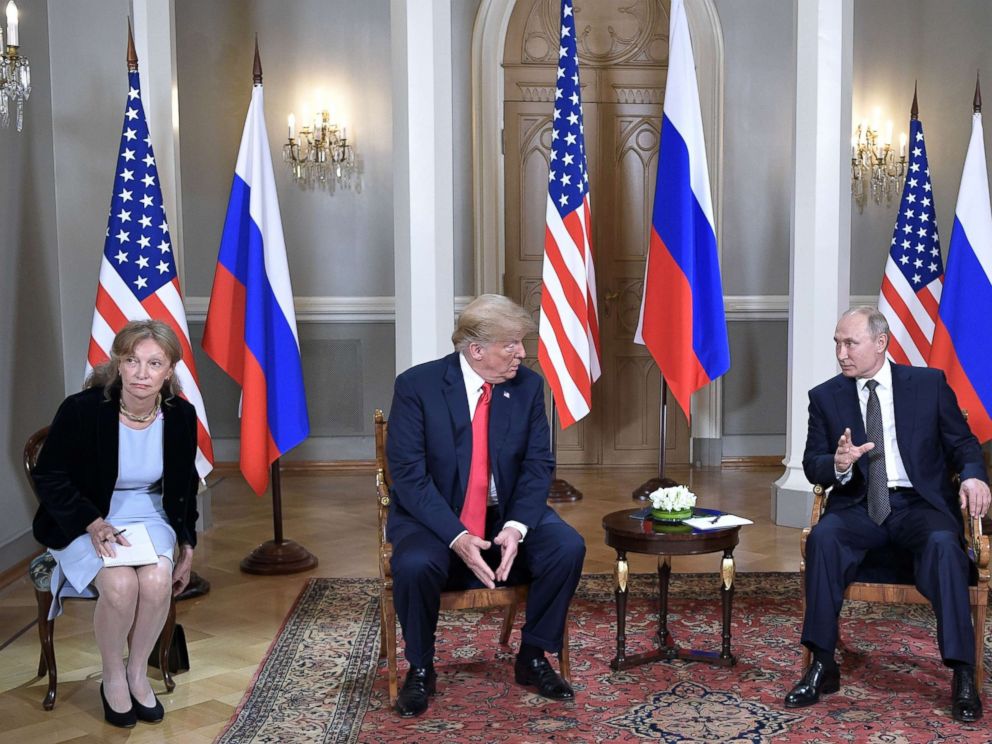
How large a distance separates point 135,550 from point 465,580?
1074 millimetres

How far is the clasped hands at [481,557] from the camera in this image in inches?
145

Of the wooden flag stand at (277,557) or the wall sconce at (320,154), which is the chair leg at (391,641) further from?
the wall sconce at (320,154)

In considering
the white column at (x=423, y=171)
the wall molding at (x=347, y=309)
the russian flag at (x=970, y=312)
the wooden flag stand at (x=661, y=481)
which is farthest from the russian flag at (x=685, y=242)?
the wall molding at (x=347, y=309)

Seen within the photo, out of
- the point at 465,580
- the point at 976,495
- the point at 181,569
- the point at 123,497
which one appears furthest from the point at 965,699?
the point at 123,497

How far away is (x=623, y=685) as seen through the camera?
154 inches

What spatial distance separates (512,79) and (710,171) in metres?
1.57

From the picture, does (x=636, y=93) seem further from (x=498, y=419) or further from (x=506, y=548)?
(x=506, y=548)

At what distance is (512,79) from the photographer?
26.2 ft

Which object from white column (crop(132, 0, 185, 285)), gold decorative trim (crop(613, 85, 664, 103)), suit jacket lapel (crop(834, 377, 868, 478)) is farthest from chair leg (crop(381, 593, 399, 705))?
gold decorative trim (crop(613, 85, 664, 103))

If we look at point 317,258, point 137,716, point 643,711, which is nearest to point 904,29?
point 317,258

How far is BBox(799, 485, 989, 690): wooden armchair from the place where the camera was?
365cm

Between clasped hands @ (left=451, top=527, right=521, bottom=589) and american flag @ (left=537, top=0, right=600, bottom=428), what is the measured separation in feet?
8.83

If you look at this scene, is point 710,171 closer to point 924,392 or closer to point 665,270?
point 665,270

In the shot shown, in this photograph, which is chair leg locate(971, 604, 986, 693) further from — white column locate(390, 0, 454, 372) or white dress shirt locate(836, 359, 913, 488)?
white column locate(390, 0, 454, 372)
